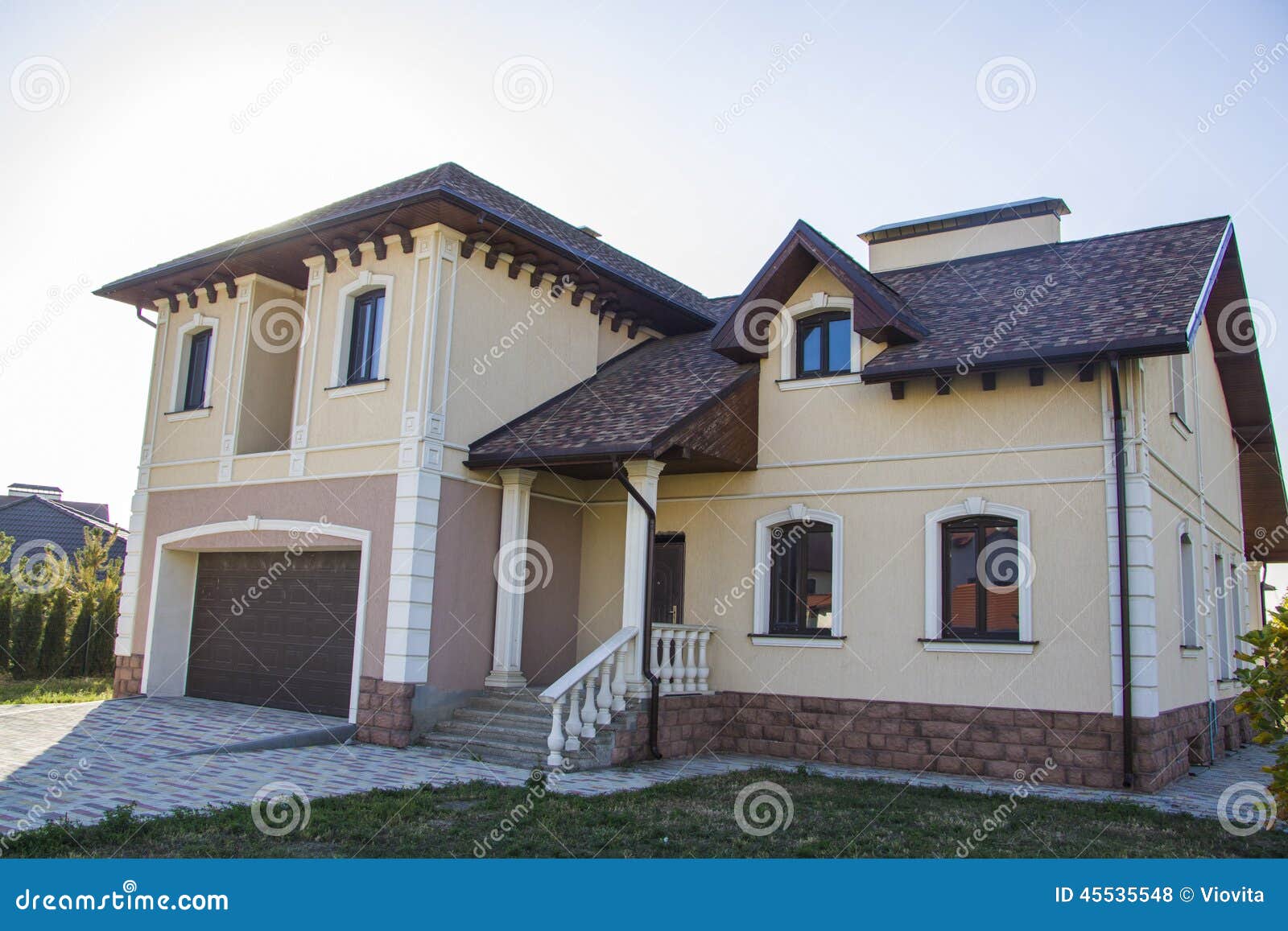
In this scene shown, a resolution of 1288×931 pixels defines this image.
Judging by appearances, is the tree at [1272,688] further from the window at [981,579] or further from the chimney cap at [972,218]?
the chimney cap at [972,218]

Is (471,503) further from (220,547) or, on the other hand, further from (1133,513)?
(1133,513)

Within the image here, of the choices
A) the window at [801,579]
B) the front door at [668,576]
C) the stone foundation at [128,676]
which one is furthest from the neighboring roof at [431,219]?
the stone foundation at [128,676]

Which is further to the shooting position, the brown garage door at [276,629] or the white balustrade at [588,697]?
the brown garage door at [276,629]

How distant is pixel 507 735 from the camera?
11.1 m

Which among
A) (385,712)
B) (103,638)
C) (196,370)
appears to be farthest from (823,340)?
(103,638)

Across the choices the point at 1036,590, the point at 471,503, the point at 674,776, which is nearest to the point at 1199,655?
the point at 1036,590

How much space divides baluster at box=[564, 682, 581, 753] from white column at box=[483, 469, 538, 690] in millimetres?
1955

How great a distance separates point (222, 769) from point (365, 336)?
19.7ft

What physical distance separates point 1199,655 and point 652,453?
26.8 feet

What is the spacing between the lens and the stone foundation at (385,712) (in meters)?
11.4

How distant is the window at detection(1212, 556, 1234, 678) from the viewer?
1494cm

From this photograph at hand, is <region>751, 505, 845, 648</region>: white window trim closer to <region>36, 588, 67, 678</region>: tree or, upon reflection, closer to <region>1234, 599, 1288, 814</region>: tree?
<region>1234, 599, 1288, 814</region>: tree

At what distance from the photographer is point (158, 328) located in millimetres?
15906

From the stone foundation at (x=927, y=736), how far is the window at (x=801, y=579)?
917mm
